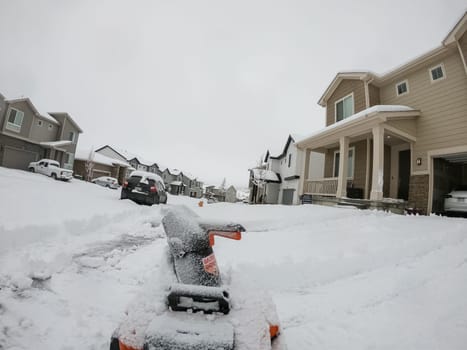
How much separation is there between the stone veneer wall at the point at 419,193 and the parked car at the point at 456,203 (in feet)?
1.84

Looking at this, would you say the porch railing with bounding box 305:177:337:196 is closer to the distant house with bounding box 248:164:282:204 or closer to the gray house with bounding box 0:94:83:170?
the distant house with bounding box 248:164:282:204

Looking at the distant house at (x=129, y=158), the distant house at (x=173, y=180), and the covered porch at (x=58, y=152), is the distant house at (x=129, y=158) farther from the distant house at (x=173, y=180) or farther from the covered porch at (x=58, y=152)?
the covered porch at (x=58, y=152)

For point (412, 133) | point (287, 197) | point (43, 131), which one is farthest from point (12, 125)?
point (412, 133)

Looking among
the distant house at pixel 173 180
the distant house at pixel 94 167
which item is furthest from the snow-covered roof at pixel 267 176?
the distant house at pixel 173 180

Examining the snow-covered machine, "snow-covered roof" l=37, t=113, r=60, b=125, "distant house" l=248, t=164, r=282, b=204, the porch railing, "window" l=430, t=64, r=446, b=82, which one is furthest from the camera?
"snow-covered roof" l=37, t=113, r=60, b=125

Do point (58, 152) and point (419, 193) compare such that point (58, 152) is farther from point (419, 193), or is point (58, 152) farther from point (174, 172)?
point (419, 193)

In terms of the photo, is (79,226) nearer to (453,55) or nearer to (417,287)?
(417,287)

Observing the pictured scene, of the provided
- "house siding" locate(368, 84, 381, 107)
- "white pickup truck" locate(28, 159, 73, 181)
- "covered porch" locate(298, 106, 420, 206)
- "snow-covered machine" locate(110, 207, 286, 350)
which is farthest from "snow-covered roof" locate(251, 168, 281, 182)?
"snow-covered machine" locate(110, 207, 286, 350)

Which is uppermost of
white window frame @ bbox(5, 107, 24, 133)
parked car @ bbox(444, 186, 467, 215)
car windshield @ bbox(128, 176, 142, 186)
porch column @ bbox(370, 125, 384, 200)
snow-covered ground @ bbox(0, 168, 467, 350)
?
white window frame @ bbox(5, 107, 24, 133)

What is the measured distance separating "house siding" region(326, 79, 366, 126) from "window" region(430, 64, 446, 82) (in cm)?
256

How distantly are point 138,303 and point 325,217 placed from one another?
5562mm

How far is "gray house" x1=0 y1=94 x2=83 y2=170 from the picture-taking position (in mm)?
18156

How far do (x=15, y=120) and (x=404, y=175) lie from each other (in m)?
30.8

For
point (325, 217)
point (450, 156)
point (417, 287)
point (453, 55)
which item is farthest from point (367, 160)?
point (417, 287)
